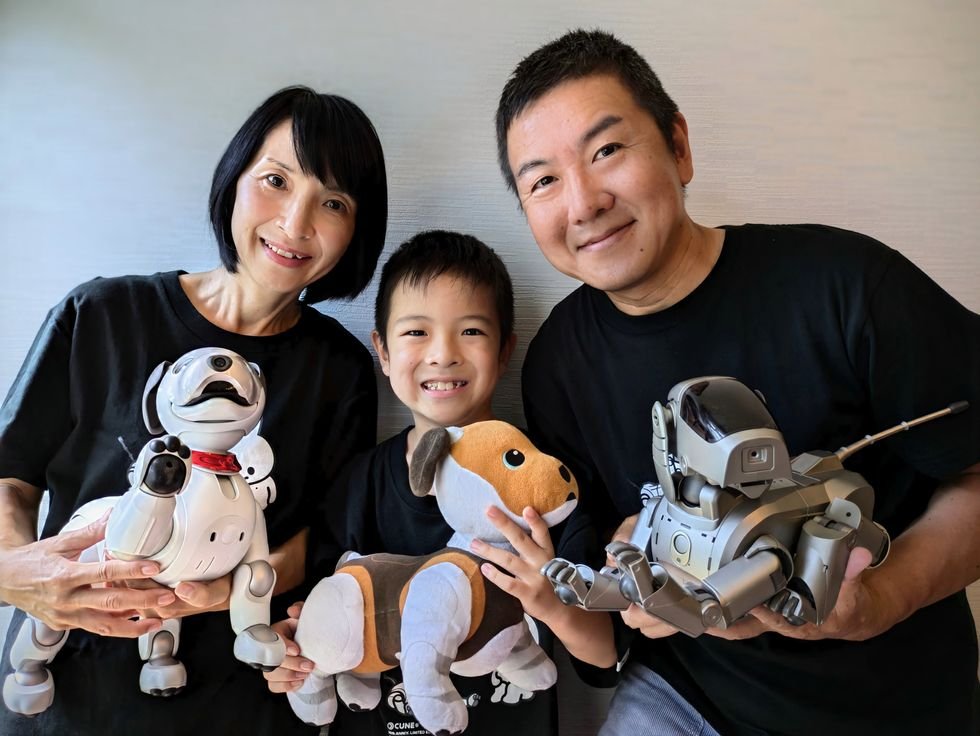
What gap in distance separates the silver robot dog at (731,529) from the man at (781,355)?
142mm

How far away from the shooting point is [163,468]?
742 millimetres

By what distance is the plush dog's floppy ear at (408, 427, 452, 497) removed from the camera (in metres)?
0.89

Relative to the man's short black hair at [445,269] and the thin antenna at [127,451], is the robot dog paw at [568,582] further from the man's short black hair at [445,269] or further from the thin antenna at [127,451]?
the thin antenna at [127,451]

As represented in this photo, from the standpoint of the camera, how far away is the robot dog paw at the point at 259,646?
0.86 meters

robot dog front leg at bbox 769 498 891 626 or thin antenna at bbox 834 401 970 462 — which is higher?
thin antenna at bbox 834 401 970 462

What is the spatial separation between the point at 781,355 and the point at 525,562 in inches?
17.1

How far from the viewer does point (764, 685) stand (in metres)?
0.90

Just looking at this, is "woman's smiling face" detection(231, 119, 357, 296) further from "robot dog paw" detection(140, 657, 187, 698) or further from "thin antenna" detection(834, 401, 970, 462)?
"thin antenna" detection(834, 401, 970, 462)

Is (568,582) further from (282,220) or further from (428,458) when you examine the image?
(282,220)

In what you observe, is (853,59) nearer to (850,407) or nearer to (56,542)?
(850,407)

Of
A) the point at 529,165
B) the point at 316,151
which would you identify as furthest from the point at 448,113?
the point at 529,165

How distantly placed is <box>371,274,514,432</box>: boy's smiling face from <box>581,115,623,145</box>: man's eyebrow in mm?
282

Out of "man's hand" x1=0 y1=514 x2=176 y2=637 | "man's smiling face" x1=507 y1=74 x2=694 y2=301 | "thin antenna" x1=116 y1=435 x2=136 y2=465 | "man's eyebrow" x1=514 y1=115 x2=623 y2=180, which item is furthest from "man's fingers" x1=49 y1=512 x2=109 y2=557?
"man's eyebrow" x1=514 y1=115 x2=623 y2=180

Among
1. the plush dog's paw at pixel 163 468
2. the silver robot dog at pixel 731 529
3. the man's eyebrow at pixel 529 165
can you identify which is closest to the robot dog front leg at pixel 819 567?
the silver robot dog at pixel 731 529
